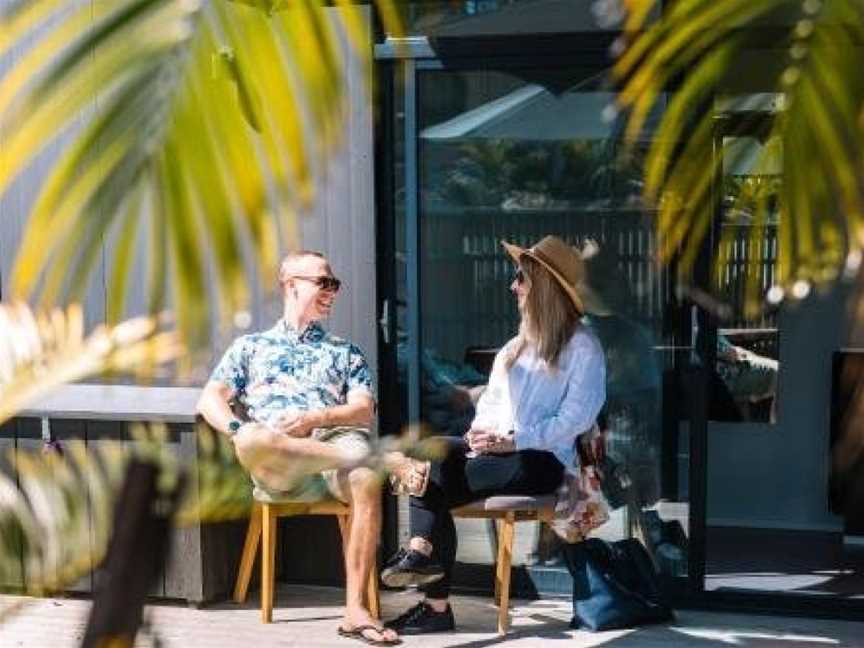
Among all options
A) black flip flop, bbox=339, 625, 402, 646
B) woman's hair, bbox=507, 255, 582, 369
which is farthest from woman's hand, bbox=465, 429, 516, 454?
black flip flop, bbox=339, 625, 402, 646

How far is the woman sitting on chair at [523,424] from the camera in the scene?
15.0 feet

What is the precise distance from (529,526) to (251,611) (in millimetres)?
1071

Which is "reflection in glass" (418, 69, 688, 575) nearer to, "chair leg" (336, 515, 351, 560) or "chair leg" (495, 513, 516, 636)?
"chair leg" (495, 513, 516, 636)

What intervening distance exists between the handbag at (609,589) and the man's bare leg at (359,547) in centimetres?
67

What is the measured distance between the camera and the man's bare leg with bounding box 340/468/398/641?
466 cm

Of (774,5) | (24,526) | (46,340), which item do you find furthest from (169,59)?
(24,526)

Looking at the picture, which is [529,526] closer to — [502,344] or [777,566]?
[502,344]

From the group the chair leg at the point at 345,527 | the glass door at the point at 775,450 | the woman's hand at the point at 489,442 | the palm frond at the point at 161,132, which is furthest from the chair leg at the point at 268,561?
the palm frond at the point at 161,132

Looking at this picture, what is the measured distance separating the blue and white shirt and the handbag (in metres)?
0.96

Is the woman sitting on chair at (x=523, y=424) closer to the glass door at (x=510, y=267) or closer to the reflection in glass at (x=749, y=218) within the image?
the glass door at (x=510, y=267)

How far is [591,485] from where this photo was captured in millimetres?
4617

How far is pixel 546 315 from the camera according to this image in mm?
4688

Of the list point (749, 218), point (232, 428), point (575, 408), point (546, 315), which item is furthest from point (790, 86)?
point (546, 315)

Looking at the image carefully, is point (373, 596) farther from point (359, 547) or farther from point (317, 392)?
point (317, 392)
